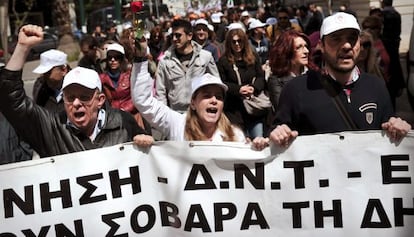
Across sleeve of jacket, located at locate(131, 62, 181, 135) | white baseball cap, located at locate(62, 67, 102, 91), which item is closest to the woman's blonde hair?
sleeve of jacket, located at locate(131, 62, 181, 135)

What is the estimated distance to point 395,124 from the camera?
3.11m

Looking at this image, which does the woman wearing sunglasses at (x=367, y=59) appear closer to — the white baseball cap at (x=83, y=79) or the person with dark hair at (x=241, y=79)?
the person with dark hair at (x=241, y=79)

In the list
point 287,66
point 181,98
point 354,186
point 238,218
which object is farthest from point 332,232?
point 181,98

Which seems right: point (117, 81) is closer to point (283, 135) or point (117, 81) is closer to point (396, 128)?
point (283, 135)

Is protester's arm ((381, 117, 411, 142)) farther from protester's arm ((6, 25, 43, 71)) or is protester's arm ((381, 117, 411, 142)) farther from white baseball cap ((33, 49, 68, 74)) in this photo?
white baseball cap ((33, 49, 68, 74))

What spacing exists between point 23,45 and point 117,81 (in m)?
3.56

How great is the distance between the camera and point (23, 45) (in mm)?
3270

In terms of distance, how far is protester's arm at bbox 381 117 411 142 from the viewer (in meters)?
3.10

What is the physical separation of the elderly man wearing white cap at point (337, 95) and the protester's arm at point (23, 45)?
50.8 inches

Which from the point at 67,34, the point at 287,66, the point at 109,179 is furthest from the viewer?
the point at 67,34

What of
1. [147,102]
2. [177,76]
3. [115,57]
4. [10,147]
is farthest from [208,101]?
[115,57]

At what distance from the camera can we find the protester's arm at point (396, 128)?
310cm

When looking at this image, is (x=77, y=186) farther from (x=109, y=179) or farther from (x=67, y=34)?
(x=67, y=34)

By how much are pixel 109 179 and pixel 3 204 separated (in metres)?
0.54
